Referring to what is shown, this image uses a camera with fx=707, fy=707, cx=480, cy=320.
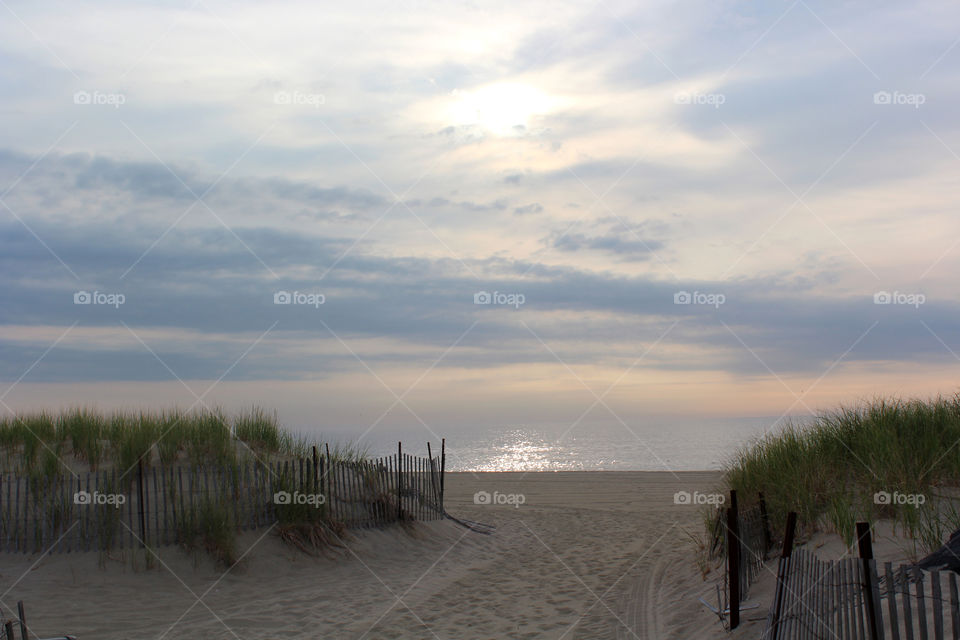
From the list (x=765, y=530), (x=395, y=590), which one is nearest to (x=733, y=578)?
(x=765, y=530)

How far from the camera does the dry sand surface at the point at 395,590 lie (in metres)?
8.46

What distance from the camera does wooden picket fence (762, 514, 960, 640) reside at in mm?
4046

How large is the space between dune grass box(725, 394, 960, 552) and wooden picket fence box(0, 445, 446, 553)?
6.87 metres

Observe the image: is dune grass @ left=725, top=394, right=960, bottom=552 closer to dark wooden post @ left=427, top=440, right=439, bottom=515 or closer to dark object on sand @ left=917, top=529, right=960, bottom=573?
dark object on sand @ left=917, top=529, right=960, bottom=573

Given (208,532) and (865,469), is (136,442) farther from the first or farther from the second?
(865,469)

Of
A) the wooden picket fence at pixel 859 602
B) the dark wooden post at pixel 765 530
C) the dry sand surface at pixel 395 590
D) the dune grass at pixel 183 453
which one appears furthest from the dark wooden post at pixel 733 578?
the dune grass at pixel 183 453

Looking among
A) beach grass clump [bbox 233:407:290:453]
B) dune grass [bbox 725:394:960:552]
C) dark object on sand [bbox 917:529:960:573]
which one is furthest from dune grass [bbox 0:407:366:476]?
dark object on sand [bbox 917:529:960:573]

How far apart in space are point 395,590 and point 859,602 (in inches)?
296

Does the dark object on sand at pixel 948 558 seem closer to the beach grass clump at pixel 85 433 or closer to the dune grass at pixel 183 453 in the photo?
the dune grass at pixel 183 453

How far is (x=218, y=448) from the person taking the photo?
13.3m

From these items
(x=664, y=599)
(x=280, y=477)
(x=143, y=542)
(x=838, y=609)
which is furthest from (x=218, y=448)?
(x=838, y=609)

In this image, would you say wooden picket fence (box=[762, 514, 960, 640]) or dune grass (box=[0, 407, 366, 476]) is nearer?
wooden picket fence (box=[762, 514, 960, 640])

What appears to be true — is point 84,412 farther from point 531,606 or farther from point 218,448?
point 531,606

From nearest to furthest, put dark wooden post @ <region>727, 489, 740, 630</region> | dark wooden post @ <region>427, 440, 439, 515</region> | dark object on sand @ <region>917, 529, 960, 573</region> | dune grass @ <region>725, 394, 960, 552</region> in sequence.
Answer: dark object on sand @ <region>917, 529, 960, 573</region>, dark wooden post @ <region>727, 489, 740, 630</region>, dune grass @ <region>725, 394, 960, 552</region>, dark wooden post @ <region>427, 440, 439, 515</region>
